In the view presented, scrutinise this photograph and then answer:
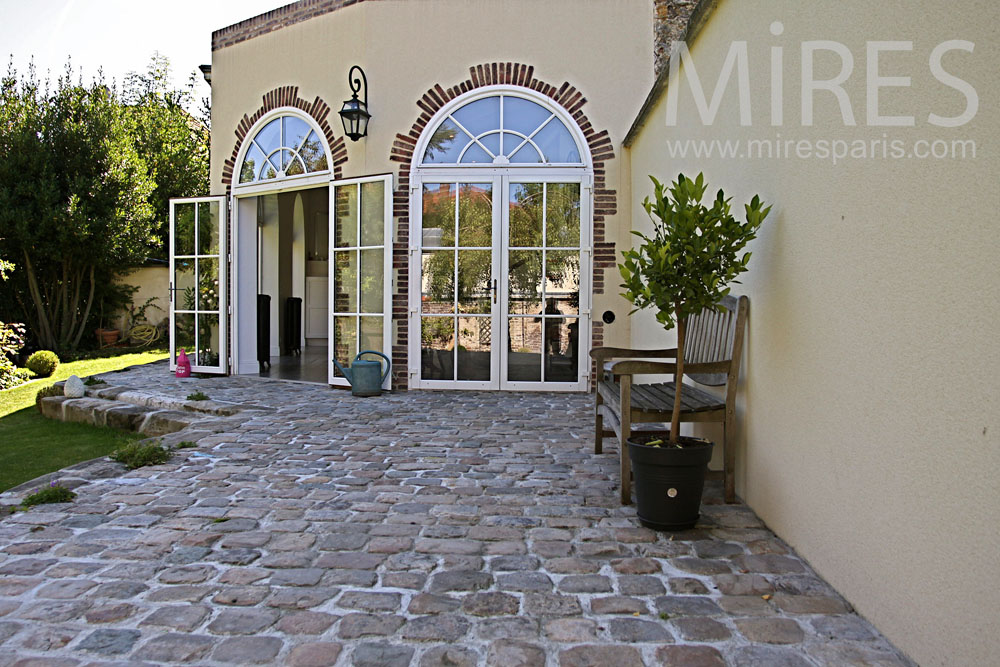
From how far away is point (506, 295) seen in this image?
695 centimetres

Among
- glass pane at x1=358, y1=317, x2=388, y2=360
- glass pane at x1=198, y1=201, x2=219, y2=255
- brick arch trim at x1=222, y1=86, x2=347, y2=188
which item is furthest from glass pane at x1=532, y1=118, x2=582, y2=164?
glass pane at x1=198, y1=201, x2=219, y2=255

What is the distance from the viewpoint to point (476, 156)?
7035mm

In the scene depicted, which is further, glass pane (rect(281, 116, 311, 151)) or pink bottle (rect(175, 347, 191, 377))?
pink bottle (rect(175, 347, 191, 377))

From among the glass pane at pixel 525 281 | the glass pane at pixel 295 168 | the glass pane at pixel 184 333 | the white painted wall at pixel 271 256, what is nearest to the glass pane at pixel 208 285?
the glass pane at pixel 184 333

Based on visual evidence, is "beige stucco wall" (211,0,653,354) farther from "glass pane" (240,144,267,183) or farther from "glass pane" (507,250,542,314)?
"glass pane" (240,144,267,183)

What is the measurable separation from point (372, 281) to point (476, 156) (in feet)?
5.38

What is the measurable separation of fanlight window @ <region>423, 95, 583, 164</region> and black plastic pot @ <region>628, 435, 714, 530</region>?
465 centimetres

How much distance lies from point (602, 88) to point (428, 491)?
16.1ft

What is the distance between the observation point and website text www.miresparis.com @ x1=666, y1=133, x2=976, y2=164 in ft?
5.59

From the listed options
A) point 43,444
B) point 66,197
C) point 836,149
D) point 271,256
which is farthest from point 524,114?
point 66,197

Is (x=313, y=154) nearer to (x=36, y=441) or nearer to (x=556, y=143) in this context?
(x=556, y=143)

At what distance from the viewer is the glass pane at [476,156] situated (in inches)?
276

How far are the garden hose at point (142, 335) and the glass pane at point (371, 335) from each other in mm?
7701

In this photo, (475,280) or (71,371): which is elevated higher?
(475,280)
